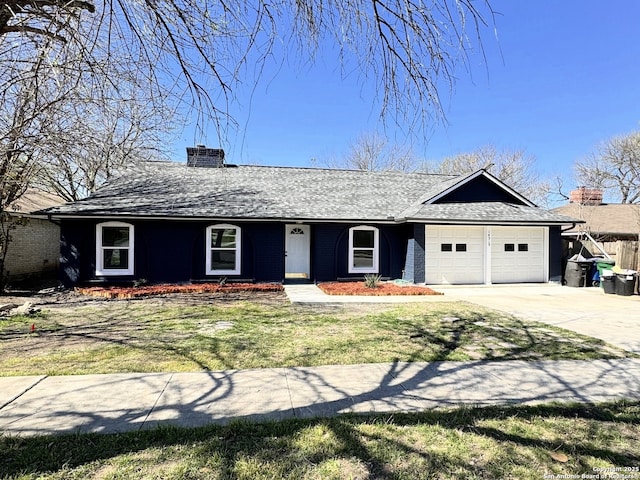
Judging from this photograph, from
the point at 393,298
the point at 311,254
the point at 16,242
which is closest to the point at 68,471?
the point at 393,298

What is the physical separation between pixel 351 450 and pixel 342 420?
488mm

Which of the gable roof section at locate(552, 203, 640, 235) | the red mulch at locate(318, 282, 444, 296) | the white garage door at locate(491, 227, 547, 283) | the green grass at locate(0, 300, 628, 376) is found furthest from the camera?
the gable roof section at locate(552, 203, 640, 235)

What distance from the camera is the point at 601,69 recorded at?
18.2 ft

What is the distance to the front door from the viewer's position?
15.1 metres

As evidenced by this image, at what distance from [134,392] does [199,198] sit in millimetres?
11084

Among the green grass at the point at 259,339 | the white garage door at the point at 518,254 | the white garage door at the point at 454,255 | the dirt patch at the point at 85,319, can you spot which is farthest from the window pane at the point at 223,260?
the white garage door at the point at 518,254

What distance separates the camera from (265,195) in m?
15.2

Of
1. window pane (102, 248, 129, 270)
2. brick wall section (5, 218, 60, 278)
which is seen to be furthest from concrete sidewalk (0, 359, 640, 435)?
A: brick wall section (5, 218, 60, 278)

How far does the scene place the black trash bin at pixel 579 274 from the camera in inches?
556

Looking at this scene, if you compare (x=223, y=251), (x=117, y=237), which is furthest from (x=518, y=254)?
(x=117, y=237)

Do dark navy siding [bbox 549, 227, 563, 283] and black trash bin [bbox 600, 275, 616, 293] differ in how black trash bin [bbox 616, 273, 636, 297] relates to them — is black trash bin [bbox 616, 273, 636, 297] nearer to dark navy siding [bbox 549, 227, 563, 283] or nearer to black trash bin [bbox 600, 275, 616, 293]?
black trash bin [bbox 600, 275, 616, 293]

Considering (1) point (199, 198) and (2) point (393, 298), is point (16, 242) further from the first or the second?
(2) point (393, 298)

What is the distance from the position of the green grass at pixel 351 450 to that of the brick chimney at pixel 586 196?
26.3 meters

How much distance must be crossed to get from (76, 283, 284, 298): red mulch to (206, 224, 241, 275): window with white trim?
0.75 metres
